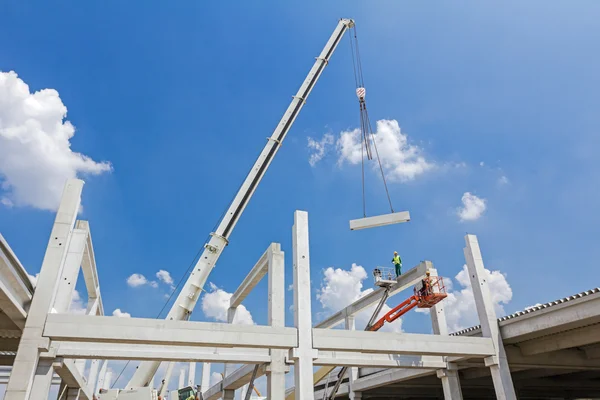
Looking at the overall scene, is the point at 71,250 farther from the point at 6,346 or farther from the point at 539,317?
the point at 539,317

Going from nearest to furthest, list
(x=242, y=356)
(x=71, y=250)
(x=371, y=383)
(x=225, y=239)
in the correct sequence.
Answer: (x=71, y=250) → (x=242, y=356) → (x=225, y=239) → (x=371, y=383)

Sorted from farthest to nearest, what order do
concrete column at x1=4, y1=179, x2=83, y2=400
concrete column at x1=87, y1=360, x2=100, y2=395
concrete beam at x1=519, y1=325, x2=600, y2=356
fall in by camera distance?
concrete column at x1=87, y1=360, x2=100, y2=395 → concrete beam at x1=519, y1=325, x2=600, y2=356 → concrete column at x1=4, y1=179, x2=83, y2=400

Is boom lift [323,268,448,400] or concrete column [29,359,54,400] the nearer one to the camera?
concrete column [29,359,54,400]

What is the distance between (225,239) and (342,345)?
8773 mm

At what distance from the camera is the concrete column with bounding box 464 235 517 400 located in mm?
16688

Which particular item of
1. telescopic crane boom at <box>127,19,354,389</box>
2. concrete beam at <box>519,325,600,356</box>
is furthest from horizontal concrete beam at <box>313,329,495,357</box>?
telescopic crane boom at <box>127,19,354,389</box>

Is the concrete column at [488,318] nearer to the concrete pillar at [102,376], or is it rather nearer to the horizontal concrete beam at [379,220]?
the horizontal concrete beam at [379,220]

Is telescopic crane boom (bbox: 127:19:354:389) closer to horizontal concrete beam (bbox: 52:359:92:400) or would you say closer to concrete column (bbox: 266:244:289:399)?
horizontal concrete beam (bbox: 52:359:92:400)

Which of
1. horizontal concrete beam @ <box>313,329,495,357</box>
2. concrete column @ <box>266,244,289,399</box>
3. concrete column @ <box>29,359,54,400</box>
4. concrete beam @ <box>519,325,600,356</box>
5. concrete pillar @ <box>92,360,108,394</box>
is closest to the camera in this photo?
concrete column @ <box>29,359,54,400</box>

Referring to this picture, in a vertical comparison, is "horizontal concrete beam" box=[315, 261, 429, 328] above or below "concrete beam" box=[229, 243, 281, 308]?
below

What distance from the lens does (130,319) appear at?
13188 mm

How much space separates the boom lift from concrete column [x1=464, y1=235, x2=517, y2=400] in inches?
60.3

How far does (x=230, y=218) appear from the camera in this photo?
21750 mm

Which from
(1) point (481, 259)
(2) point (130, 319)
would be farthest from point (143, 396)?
(1) point (481, 259)
